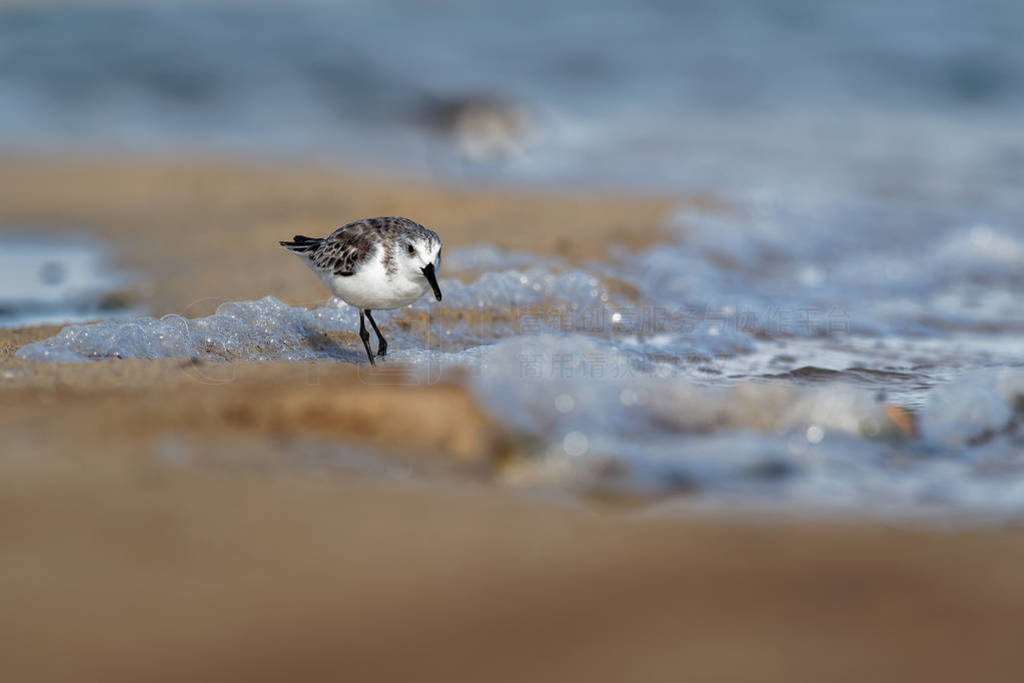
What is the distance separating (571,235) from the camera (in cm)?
791

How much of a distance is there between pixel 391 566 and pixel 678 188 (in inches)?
370

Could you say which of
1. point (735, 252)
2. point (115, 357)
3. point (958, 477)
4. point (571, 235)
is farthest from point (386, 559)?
point (735, 252)

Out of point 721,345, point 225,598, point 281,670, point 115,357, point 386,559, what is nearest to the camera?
point 281,670

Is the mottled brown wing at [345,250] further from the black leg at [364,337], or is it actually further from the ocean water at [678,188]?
the ocean water at [678,188]

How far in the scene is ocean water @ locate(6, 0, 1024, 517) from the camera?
144 inches

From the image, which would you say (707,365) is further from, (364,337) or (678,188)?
(678,188)

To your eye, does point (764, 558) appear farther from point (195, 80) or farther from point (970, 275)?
point (195, 80)

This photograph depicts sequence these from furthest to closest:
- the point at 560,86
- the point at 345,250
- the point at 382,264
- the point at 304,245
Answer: the point at 560,86, the point at 304,245, the point at 345,250, the point at 382,264

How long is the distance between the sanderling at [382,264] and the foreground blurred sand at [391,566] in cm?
103

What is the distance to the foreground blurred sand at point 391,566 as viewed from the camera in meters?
2.26

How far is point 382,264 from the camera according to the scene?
15.8 feet

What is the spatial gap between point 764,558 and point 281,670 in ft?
3.83

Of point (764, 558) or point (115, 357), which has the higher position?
point (115, 357)

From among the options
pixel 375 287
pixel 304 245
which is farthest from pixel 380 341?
pixel 304 245
